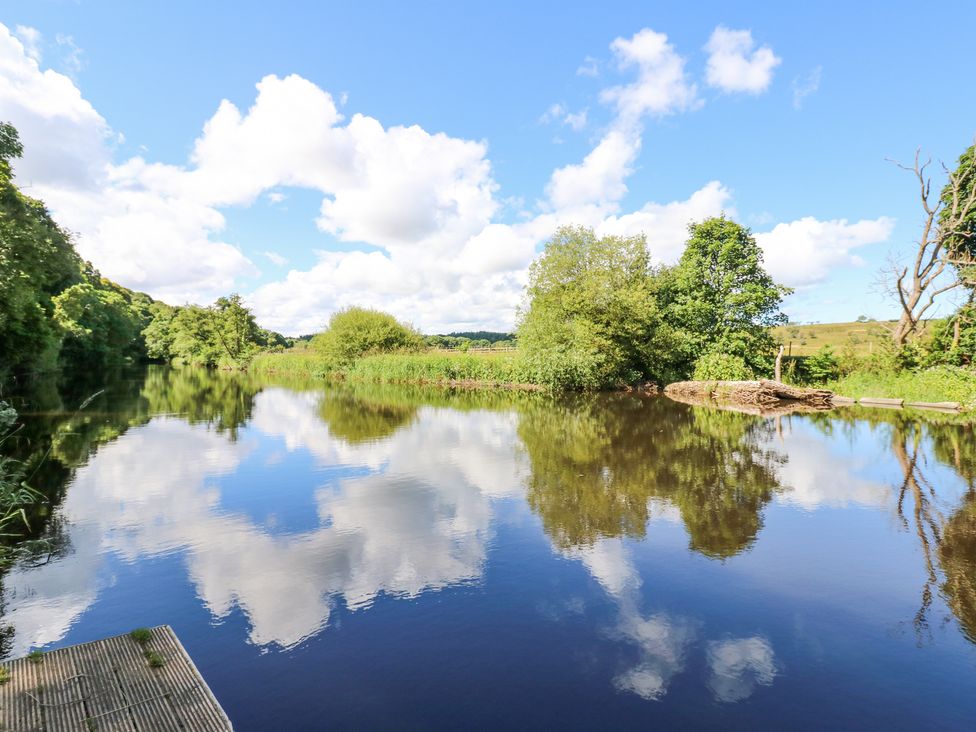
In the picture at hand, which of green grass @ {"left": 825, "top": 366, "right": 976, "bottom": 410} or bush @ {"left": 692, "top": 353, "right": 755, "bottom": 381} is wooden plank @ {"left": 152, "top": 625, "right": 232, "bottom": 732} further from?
bush @ {"left": 692, "top": 353, "right": 755, "bottom": 381}

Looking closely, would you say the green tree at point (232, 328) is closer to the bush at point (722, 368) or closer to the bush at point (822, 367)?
the bush at point (722, 368)

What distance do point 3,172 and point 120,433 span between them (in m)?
13.9

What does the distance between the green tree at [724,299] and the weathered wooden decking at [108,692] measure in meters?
32.1

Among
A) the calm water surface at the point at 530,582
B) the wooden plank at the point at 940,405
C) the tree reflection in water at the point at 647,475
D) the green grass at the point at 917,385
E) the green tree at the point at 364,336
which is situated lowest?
the calm water surface at the point at 530,582

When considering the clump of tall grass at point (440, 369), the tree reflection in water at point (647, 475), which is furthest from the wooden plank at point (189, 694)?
the clump of tall grass at point (440, 369)

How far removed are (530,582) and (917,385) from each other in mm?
27320

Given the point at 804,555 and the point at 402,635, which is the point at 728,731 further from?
the point at 804,555

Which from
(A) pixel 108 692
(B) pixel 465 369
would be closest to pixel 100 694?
(A) pixel 108 692

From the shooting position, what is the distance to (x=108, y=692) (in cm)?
381

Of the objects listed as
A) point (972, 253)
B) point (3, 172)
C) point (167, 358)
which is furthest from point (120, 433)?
point (167, 358)

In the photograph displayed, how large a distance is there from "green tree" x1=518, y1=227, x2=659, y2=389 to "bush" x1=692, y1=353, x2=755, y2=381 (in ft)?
10.5

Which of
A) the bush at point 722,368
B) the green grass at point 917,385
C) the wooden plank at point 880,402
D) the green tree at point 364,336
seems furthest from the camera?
the green tree at point 364,336

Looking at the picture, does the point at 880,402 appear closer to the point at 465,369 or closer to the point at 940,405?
the point at 940,405

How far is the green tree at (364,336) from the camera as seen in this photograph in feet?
156
